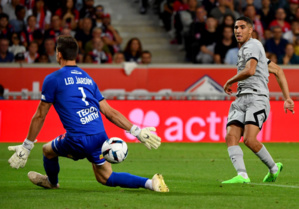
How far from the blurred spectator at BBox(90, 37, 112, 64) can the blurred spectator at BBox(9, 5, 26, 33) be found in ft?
6.91

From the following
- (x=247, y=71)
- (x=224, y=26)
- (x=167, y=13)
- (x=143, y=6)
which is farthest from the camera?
(x=143, y=6)

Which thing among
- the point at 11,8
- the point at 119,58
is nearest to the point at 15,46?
the point at 11,8

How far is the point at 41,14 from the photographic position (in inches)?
796

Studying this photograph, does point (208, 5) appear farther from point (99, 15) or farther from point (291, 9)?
point (99, 15)

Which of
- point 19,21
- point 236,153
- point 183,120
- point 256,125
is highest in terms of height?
point 19,21

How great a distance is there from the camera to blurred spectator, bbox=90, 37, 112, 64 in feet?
62.8

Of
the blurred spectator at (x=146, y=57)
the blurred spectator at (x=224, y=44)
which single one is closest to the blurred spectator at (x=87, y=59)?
the blurred spectator at (x=146, y=57)

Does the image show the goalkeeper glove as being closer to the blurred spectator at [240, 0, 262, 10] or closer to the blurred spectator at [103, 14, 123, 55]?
the blurred spectator at [103, 14, 123, 55]

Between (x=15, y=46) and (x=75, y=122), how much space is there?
1158 cm

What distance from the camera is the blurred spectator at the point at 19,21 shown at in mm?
19625

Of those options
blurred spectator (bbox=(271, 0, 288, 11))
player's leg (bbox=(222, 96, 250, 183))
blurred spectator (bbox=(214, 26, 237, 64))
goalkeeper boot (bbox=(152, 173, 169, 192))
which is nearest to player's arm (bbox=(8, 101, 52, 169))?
goalkeeper boot (bbox=(152, 173, 169, 192))

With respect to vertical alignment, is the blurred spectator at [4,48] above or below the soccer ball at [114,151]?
below

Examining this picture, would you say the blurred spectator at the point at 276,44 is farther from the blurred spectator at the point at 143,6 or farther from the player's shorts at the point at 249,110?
the player's shorts at the point at 249,110

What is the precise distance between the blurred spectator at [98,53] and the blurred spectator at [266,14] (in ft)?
18.0
